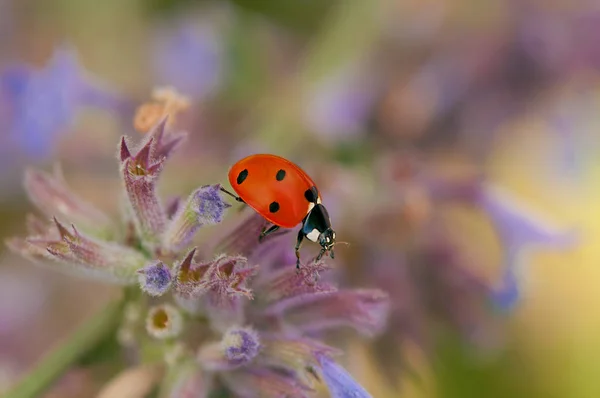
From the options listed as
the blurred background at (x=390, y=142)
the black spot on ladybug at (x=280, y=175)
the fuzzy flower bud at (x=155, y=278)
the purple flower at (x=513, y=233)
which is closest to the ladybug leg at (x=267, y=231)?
the black spot on ladybug at (x=280, y=175)

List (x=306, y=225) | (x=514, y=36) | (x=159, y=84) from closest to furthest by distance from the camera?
1. (x=306, y=225)
2. (x=514, y=36)
3. (x=159, y=84)

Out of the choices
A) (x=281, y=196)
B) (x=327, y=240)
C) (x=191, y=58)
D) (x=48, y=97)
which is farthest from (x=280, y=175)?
(x=191, y=58)

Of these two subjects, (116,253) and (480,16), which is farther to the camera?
→ (480,16)

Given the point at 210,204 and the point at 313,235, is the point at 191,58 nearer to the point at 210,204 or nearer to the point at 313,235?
the point at 313,235

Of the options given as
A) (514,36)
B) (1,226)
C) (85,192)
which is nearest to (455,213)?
(514,36)

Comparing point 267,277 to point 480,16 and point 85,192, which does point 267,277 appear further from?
point 480,16

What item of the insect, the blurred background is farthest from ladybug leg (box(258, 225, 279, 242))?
the blurred background

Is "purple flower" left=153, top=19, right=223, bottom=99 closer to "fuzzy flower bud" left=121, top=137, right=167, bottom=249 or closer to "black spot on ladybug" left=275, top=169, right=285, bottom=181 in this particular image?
"black spot on ladybug" left=275, top=169, right=285, bottom=181
